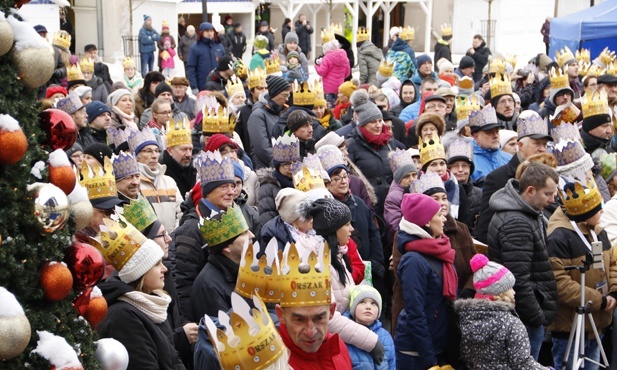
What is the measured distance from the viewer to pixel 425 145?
912cm

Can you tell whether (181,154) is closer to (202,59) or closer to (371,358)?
(371,358)

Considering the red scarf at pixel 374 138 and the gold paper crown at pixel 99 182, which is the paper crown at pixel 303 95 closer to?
the red scarf at pixel 374 138

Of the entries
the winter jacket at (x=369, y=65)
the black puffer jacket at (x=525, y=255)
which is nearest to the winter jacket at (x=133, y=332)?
the black puffer jacket at (x=525, y=255)

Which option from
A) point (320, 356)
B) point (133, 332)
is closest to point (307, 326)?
point (320, 356)

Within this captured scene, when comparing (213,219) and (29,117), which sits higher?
(29,117)

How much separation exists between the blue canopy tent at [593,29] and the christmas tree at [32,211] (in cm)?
2003

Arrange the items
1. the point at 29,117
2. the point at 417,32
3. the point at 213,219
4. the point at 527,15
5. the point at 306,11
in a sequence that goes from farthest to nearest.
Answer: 1. the point at 417,32
2. the point at 306,11
3. the point at 527,15
4. the point at 213,219
5. the point at 29,117

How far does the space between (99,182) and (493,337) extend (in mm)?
2772

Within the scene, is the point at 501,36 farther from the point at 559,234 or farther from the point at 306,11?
the point at 559,234

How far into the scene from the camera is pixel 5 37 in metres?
3.21

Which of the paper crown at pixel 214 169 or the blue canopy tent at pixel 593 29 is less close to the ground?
the blue canopy tent at pixel 593 29

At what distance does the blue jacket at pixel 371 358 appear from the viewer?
526 centimetres

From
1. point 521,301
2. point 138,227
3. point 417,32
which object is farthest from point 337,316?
point 417,32

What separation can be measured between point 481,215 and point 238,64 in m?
9.44
